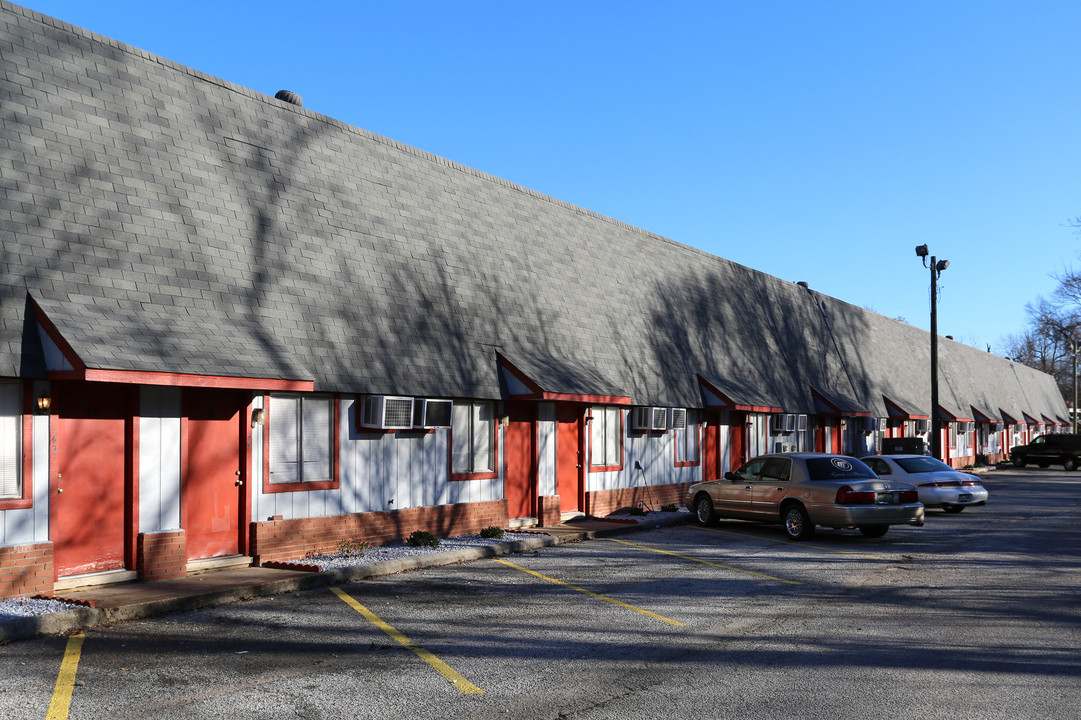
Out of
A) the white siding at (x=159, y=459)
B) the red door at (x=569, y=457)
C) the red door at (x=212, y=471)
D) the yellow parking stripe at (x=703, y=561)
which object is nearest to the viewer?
the white siding at (x=159, y=459)

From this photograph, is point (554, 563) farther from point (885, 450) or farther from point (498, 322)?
point (885, 450)

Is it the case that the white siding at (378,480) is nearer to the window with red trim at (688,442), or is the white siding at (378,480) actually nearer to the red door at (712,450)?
the window with red trim at (688,442)

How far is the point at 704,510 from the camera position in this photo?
749 inches

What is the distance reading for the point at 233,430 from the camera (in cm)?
1255

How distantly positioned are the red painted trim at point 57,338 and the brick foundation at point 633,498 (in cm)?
1164

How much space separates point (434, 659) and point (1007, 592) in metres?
7.40

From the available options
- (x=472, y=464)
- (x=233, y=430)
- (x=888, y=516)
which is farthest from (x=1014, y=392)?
(x=233, y=430)

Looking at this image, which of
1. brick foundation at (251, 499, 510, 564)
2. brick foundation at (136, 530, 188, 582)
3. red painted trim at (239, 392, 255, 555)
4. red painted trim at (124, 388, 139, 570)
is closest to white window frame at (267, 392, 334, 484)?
red painted trim at (239, 392, 255, 555)

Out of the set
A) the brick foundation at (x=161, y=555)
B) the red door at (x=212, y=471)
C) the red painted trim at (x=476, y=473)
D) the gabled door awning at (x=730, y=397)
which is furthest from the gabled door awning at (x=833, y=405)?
the brick foundation at (x=161, y=555)

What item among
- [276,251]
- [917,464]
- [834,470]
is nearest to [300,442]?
[276,251]

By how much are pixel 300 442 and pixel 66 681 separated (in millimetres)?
6271

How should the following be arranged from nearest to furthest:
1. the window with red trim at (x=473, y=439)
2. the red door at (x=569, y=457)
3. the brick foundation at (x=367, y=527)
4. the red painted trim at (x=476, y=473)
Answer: the brick foundation at (x=367, y=527), the red painted trim at (x=476, y=473), the window with red trim at (x=473, y=439), the red door at (x=569, y=457)

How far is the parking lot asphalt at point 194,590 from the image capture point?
9.02 m

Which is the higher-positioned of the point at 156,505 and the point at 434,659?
the point at 156,505
